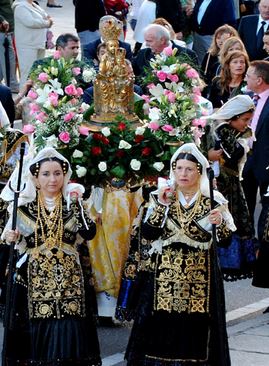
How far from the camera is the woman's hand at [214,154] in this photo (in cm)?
1198

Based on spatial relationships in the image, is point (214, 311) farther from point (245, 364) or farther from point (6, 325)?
point (6, 325)

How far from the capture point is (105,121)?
36.7 ft

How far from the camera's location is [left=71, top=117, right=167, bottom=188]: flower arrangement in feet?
35.8

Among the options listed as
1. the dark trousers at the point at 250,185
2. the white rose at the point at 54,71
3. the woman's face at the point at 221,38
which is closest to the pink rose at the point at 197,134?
the white rose at the point at 54,71

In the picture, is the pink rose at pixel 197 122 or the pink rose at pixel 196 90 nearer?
the pink rose at pixel 197 122

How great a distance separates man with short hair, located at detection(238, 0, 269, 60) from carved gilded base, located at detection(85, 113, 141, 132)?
5.65 metres

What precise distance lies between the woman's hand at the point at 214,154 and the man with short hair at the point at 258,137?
3.60ft

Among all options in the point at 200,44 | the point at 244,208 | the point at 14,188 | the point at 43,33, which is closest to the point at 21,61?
the point at 43,33

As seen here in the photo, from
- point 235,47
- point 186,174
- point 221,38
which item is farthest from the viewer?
point 221,38

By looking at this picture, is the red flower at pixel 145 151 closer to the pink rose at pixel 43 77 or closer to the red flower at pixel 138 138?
the red flower at pixel 138 138

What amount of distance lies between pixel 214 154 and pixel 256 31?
5.08 metres

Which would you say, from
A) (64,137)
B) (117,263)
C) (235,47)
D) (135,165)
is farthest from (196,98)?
(235,47)

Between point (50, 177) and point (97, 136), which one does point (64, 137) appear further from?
point (50, 177)

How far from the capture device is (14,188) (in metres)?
9.88
